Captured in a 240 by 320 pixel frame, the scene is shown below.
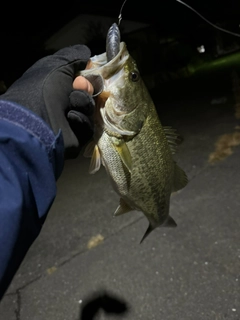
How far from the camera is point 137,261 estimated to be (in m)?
3.54

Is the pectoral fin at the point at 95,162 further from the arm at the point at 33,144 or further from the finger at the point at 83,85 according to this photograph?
the finger at the point at 83,85

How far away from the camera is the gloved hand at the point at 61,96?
59.9 inches

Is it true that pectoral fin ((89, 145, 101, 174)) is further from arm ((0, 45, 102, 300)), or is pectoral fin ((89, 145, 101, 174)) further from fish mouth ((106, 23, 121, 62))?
fish mouth ((106, 23, 121, 62))

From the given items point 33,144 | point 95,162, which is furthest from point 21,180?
point 95,162

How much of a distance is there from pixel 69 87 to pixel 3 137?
646mm

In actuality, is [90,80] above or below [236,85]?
above

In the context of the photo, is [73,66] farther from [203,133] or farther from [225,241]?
[203,133]

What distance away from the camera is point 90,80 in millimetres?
1748

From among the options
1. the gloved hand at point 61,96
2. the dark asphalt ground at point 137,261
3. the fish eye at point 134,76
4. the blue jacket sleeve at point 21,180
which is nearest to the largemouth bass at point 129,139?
the fish eye at point 134,76

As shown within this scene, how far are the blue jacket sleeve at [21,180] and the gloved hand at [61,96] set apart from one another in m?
0.19

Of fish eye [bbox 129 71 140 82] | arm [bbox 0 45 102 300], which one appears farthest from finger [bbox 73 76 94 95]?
fish eye [bbox 129 71 140 82]

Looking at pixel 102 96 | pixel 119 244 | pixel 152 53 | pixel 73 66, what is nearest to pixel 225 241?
pixel 119 244

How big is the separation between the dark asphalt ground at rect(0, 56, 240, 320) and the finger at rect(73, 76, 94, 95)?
2.29 m

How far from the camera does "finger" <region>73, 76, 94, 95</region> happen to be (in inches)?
66.6
